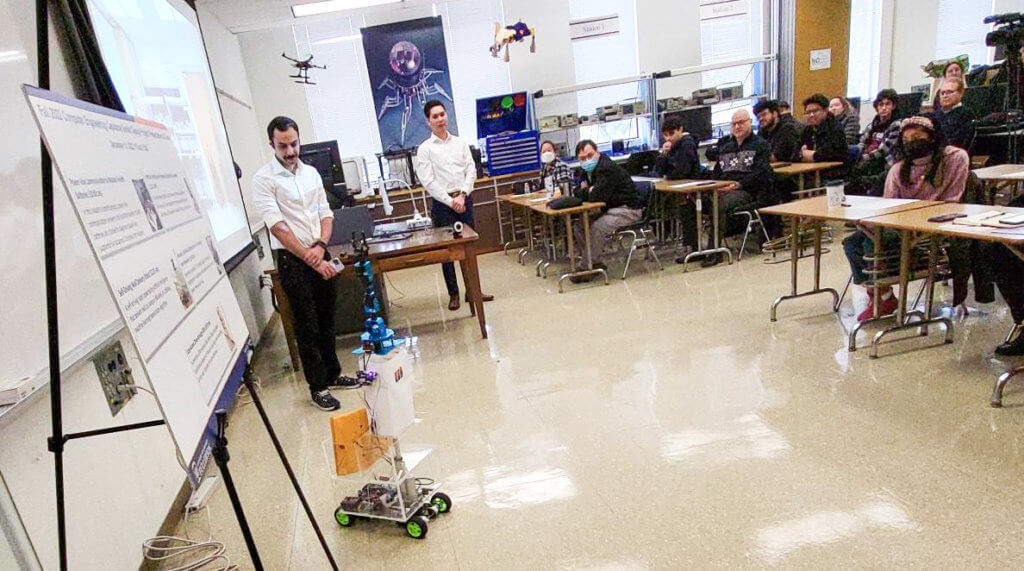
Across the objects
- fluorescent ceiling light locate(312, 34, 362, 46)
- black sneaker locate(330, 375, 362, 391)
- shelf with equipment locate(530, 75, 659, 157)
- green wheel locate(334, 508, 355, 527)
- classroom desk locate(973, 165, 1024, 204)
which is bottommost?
black sneaker locate(330, 375, 362, 391)

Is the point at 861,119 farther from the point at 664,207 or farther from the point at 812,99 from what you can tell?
the point at 664,207

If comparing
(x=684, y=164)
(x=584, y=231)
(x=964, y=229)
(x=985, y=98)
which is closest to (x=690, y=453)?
(x=964, y=229)

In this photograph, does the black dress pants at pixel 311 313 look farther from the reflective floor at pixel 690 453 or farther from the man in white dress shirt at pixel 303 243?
the reflective floor at pixel 690 453

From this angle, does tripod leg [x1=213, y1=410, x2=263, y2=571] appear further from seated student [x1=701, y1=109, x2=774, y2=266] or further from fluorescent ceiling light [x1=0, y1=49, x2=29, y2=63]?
seated student [x1=701, y1=109, x2=774, y2=266]

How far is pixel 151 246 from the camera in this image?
1075mm

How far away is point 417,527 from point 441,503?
5.2 inches

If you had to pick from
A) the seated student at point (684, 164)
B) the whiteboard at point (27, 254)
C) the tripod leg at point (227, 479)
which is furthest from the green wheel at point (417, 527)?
the seated student at point (684, 164)

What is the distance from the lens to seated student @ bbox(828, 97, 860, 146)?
19.6ft

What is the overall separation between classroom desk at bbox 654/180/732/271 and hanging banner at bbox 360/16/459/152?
129 inches

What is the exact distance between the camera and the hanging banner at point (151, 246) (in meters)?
0.89

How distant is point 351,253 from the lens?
3.49 meters

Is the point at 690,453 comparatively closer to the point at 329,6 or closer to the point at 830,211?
the point at 830,211

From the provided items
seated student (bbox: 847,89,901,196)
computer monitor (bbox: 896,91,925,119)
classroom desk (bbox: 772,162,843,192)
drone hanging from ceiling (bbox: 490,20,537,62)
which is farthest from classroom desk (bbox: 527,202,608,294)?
computer monitor (bbox: 896,91,925,119)

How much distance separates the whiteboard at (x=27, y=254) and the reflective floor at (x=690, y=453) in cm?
93
